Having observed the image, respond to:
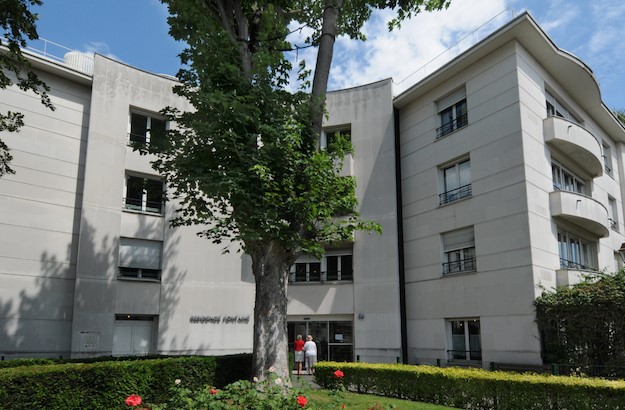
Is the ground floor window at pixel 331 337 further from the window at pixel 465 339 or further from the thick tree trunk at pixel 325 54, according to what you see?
the thick tree trunk at pixel 325 54

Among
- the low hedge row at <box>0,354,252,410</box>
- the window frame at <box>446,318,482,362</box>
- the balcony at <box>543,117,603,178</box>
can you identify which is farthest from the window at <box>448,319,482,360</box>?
the low hedge row at <box>0,354,252,410</box>

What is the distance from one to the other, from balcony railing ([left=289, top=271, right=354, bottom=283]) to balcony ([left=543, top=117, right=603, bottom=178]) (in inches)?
371

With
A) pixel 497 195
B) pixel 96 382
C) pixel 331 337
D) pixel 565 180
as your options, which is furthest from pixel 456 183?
pixel 96 382

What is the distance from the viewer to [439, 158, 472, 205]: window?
61.6 feet

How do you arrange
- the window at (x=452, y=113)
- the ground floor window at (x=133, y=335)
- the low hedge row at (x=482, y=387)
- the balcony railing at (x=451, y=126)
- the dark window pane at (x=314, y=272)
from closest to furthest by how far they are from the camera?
the low hedge row at (x=482, y=387)
the ground floor window at (x=133, y=335)
the balcony railing at (x=451, y=126)
the window at (x=452, y=113)
the dark window pane at (x=314, y=272)

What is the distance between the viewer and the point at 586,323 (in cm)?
1441

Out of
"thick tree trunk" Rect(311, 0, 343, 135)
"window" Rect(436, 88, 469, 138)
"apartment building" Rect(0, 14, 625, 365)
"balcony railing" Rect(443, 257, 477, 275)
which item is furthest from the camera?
"window" Rect(436, 88, 469, 138)

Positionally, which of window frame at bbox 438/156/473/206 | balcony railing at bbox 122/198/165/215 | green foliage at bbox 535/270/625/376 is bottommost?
green foliage at bbox 535/270/625/376

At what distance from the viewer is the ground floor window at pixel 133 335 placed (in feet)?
62.7

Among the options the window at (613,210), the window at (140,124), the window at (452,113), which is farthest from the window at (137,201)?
the window at (613,210)

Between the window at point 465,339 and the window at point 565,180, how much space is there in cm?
593

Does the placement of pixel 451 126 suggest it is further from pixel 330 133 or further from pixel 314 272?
pixel 314 272

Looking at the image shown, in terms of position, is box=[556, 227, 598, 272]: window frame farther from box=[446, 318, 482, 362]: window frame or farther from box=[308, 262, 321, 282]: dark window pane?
box=[308, 262, 321, 282]: dark window pane

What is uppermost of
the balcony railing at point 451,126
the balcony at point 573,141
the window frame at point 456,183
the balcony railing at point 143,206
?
the balcony railing at point 451,126
